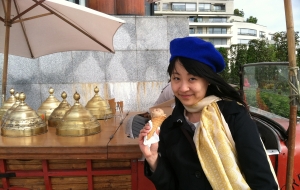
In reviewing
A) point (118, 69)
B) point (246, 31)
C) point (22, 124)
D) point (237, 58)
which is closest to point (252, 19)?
point (246, 31)

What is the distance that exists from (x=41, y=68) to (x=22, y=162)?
4.24 meters

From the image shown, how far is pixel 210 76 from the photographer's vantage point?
4.46 ft

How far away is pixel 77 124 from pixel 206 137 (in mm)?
1150

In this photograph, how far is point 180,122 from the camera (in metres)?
1.47

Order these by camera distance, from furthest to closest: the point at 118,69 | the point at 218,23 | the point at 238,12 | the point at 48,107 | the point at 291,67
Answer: the point at 238,12 → the point at 218,23 → the point at 118,69 → the point at 48,107 → the point at 291,67

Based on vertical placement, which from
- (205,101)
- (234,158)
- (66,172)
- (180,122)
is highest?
(205,101)

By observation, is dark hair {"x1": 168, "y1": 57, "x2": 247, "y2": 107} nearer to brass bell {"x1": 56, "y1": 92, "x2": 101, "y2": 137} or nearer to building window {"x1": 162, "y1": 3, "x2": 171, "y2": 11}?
brass bell {"x1": 56, "y1": 92, "x2": 101, "y2": 137}

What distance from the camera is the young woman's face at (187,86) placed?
1386 mm

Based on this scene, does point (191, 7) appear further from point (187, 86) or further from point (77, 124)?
point (187, 86)

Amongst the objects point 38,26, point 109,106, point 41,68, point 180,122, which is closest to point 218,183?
point 180,122

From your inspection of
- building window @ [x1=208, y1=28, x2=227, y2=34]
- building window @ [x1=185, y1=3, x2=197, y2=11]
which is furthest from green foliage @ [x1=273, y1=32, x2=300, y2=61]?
building window @ [x1=185, y1=3, x2=197, y2=11]

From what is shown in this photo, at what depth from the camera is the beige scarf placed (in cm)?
130

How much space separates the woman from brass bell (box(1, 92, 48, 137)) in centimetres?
109

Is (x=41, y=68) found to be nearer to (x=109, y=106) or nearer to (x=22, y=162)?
(x=109, y=106)
